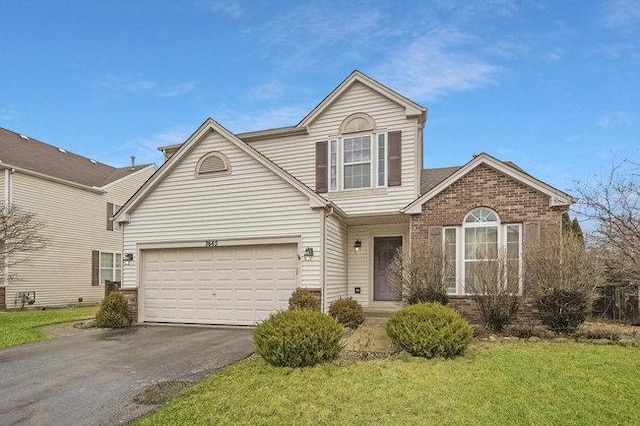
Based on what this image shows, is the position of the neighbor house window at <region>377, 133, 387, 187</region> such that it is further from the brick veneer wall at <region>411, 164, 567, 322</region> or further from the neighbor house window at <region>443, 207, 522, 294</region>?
the neighbor house window at <region>443, 207, 522, 294</region>

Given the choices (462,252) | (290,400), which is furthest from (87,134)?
(290,400)

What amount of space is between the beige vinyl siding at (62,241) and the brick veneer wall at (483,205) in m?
16.6

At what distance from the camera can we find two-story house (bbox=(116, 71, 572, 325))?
1210 cm

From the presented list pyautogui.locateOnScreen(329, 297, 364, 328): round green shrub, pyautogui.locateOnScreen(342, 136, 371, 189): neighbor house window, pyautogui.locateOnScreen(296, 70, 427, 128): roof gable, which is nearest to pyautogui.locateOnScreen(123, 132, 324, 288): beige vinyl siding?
pyautogui.locateOnScreen(329, 297, 364, 328): round green shrub

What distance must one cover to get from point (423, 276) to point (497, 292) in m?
1.88

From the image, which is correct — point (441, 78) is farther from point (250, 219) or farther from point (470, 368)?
point (470, 368)

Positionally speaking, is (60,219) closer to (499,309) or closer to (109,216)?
(109,216)

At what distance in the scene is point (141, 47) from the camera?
16766mm

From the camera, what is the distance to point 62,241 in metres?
20.9

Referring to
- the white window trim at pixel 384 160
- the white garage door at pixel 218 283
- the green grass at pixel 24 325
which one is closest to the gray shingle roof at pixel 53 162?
the green grass at pixel 24 325

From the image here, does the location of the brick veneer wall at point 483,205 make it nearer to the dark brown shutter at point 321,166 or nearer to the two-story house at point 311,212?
the two-story house at point 311,212

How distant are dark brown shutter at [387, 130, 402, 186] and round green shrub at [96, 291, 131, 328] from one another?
8.89 meters

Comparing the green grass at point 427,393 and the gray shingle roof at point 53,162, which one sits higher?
the gray shingle roof at point 53,162

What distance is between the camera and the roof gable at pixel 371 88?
14.1 meters
